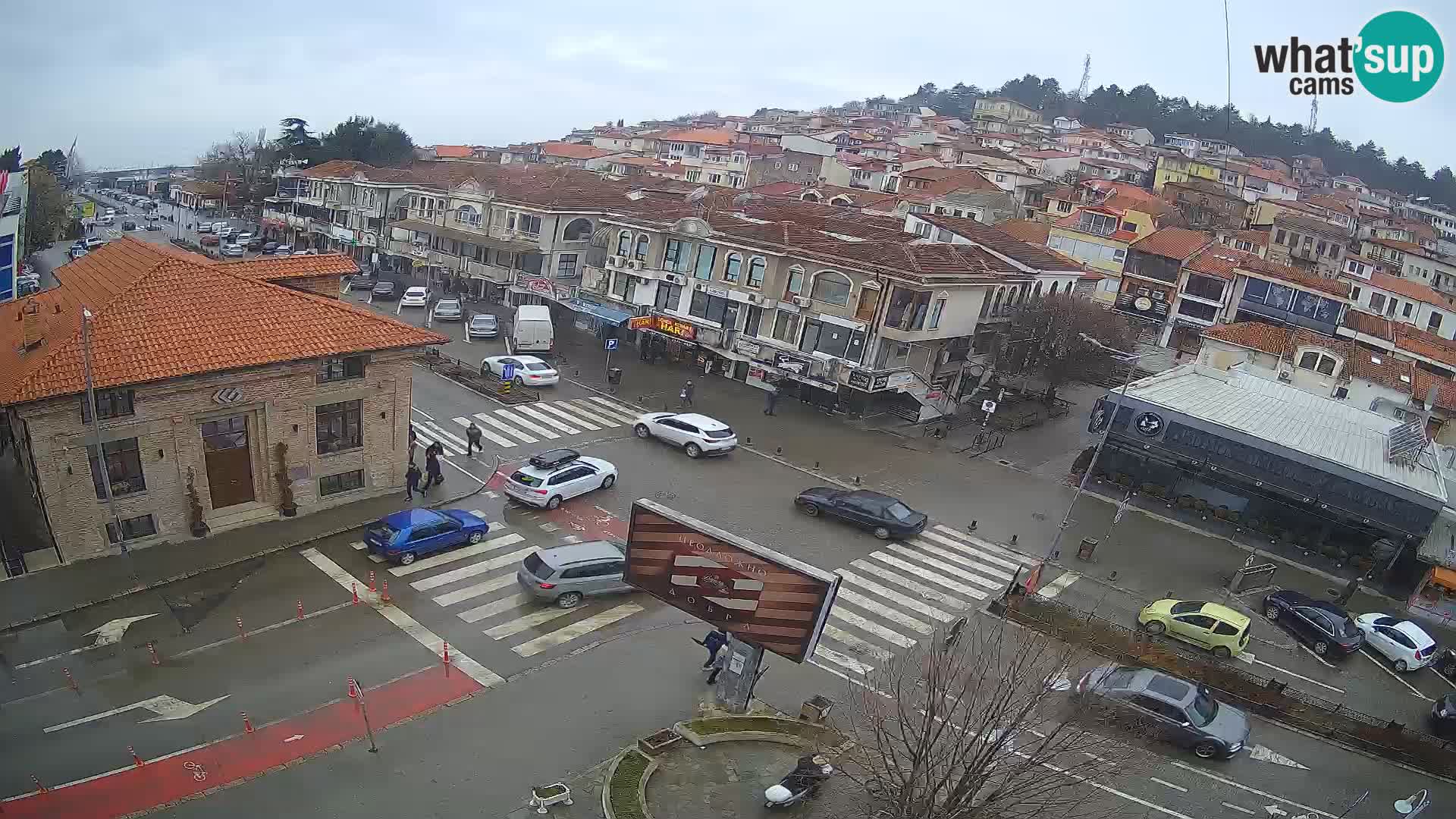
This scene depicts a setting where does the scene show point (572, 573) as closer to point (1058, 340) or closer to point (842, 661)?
point (842, 661)

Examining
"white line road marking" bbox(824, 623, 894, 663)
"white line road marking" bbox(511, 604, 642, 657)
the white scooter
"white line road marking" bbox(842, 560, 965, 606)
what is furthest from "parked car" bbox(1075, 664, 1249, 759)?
"white line road marking" bbox(511, 604, 642, 657)

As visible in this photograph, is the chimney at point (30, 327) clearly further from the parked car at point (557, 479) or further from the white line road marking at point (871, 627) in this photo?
the white line road marking at point (871, 627)

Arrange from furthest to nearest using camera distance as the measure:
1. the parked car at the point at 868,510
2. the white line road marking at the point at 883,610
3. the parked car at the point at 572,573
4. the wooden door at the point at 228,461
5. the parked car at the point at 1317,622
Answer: the parked car at the point at 868,510, the parked car at the point at 1317,622, the wooden door at the point at 228,461, the white line road marking at the point at 883,610, the parked car at the point at 572,573

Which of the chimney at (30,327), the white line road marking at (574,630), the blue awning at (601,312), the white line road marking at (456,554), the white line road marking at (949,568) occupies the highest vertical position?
the chimney at (30,327)

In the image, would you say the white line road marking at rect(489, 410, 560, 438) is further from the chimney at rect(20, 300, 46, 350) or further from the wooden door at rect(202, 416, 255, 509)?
the chimney at rect(20, 300, 46, 350)

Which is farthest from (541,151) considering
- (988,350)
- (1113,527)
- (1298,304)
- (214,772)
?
(214,772)

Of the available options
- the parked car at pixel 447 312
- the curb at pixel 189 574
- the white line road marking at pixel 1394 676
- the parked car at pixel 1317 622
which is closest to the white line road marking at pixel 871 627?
the parked car at pixel 1317 622

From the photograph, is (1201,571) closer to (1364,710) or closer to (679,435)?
(1364,710)
